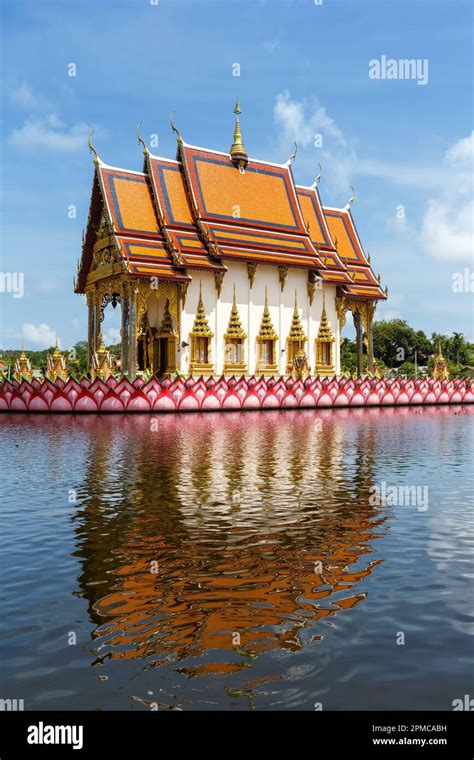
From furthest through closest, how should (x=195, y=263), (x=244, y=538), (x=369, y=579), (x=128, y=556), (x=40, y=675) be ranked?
(x=195, y=263) → (x=244, y=538) → (x=128, y=556) → (x=369, y=579) → (x=40, y=675)

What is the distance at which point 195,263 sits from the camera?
103ft

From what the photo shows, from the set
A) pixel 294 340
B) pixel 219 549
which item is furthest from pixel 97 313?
pixel 219 549

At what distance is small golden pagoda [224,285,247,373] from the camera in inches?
1299

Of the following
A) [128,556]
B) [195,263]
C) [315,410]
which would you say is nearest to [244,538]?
[128,556]

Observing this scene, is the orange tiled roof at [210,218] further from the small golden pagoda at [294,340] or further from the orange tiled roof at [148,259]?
the small golden pagoda at [294,340]

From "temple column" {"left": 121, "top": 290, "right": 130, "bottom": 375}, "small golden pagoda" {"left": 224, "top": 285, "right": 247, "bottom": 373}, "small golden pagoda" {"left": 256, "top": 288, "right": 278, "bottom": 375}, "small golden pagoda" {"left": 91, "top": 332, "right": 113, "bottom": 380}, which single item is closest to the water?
"small golden pagoda" {"left": 91, "top": 332, "right": 113, "bottom": 380}

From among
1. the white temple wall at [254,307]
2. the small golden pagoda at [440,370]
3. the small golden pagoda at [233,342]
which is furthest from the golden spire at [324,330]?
the small golden pagoda at [440,370]

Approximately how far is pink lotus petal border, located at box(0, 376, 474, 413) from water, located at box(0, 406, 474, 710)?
1333cm

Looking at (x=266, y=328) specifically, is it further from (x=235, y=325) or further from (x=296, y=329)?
(x=296, y=329)

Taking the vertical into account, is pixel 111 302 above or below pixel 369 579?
above

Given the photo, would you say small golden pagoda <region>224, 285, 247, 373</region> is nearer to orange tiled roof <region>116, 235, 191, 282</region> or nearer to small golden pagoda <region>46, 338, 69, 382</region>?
orange tiled roof <region>116, 235, 191, 282</region>

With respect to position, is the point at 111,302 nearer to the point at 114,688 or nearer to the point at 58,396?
the point at 58,396

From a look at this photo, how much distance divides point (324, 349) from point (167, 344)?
916cm
